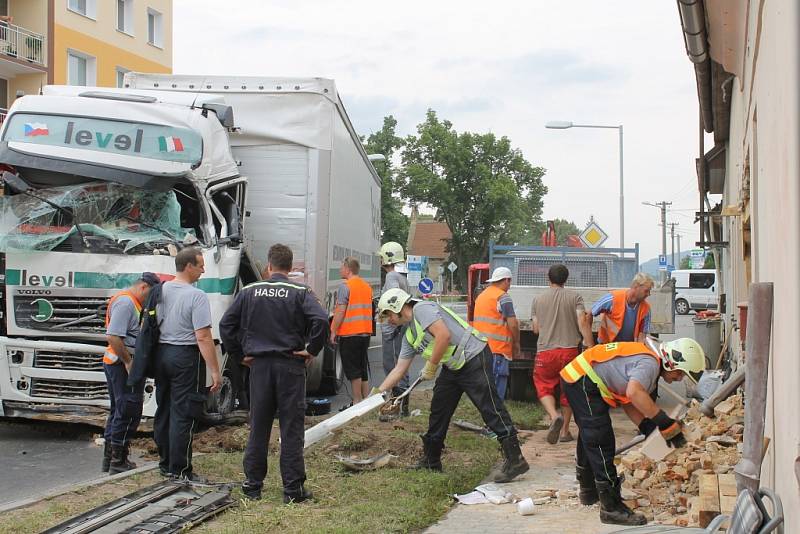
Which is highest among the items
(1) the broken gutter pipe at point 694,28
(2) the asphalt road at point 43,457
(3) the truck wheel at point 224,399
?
(1) the broken gutter pipe at point 694,28

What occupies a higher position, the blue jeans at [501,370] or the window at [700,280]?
the window at [700,280]

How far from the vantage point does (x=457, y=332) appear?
7.21 meters

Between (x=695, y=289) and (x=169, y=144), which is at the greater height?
(x=169, y=144)

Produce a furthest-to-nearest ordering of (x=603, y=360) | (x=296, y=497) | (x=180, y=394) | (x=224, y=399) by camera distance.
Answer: (x=224, y=399) → (x=180, y=394) → (x=296, y=497) → (x=603, y=360)

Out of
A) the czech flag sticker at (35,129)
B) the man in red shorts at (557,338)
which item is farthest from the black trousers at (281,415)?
the czech flag sticker at (35,129)

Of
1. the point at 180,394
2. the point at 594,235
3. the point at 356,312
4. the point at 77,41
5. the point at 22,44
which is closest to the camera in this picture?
the point at 180,394

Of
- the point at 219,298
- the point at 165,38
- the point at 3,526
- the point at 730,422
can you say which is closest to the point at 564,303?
the point at 730,422

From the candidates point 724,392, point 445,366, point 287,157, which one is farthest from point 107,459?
point 724,392

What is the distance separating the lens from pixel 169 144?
9031 millimetres

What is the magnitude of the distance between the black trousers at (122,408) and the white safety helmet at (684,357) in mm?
4055

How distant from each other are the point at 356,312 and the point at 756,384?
708 cm

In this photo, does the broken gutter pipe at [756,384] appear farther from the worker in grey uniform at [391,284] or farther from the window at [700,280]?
the window at [700,280]

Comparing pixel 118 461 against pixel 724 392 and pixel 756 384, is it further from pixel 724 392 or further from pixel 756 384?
pixel 756 384

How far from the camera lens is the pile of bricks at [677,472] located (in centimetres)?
613
